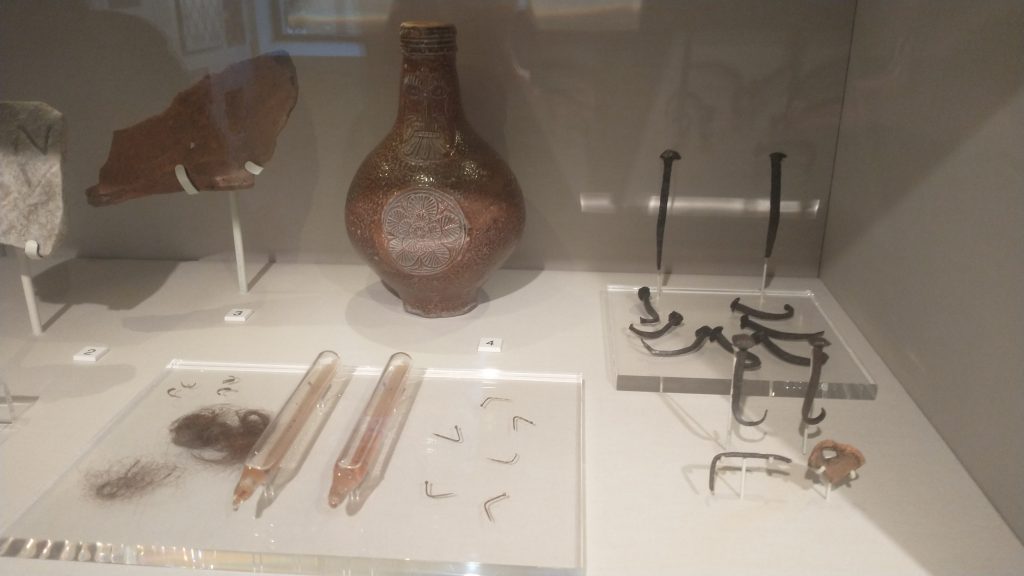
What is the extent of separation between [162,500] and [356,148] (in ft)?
2.80

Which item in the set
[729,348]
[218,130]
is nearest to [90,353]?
[218,130]

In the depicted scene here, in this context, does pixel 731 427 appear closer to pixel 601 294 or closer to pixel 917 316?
pixel 917 316

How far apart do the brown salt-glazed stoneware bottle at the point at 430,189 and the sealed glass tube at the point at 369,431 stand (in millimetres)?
187

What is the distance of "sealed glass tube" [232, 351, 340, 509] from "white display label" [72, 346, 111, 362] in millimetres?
384

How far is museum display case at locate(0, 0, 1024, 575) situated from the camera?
0.97 meters

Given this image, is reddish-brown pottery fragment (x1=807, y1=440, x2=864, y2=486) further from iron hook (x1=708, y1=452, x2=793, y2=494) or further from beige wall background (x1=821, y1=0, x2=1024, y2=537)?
beige wall background (x1=821, y1=0, x2=1024, y2=537)

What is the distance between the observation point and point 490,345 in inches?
53.9

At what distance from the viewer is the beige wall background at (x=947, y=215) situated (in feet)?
3.20

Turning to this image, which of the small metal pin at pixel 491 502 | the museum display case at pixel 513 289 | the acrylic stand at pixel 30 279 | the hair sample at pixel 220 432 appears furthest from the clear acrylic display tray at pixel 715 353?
the acrylic stand at pixel 30 279

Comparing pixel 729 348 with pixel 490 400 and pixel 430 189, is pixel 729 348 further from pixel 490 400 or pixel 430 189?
pixel 430 189

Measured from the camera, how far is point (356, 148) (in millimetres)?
1658

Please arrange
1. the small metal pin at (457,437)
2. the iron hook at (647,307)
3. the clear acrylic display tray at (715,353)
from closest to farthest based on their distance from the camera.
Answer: the small metal pin at (457,437) < the clear acrylic display tray at (715,353) < the iron hook at (647,307)

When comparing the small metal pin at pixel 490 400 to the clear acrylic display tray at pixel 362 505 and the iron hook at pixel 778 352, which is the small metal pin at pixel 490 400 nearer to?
the clear acrylic display tray at pixel 362 505

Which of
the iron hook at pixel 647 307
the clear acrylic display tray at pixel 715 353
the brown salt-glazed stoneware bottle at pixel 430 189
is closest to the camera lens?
the clear acrylic display tray at pixel 715 353
